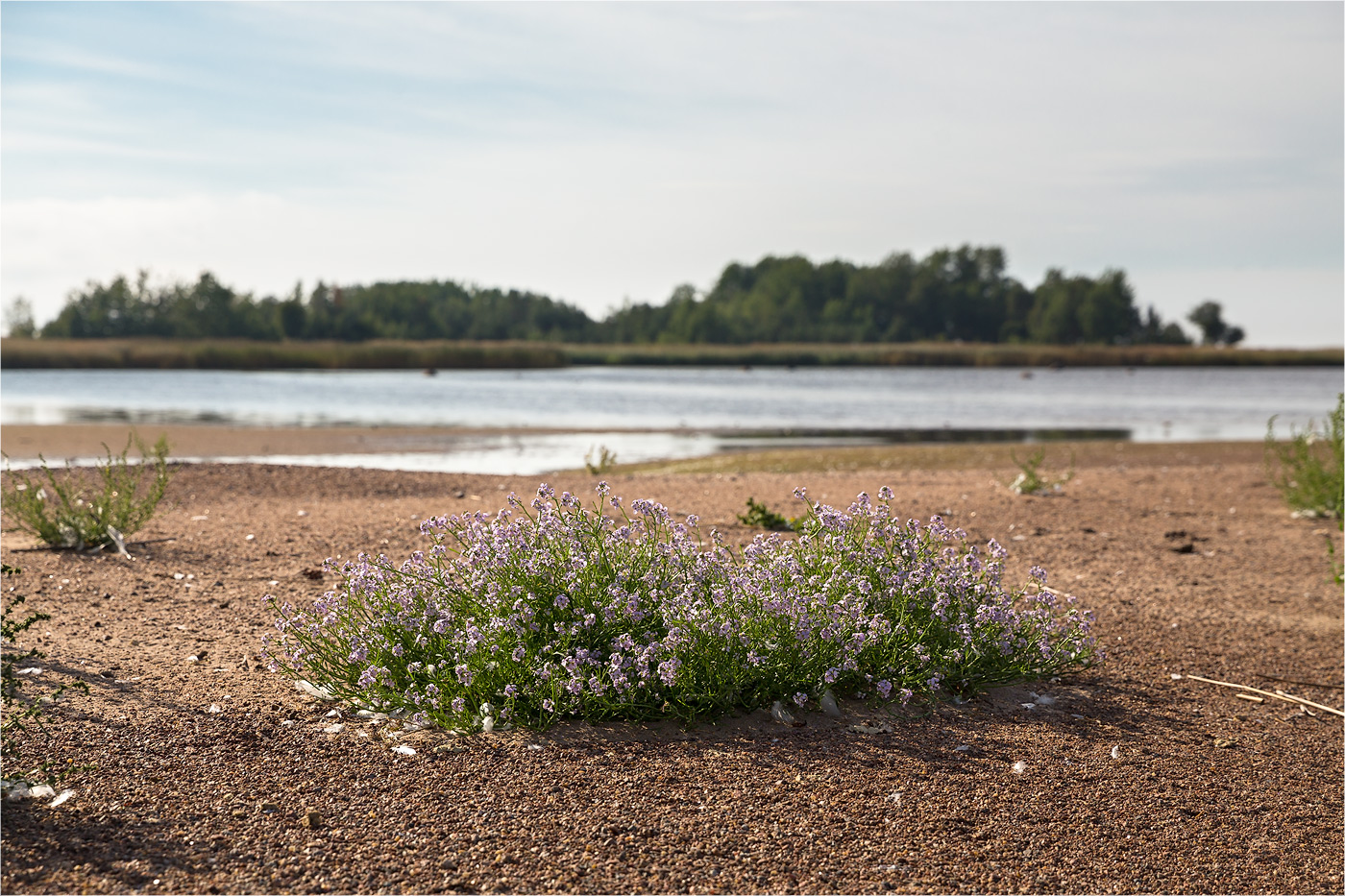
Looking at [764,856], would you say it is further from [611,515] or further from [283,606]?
[611,515]

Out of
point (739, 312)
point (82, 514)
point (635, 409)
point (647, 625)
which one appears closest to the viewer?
point (647, 625)

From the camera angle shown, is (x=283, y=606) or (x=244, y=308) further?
(x=244, y=308)

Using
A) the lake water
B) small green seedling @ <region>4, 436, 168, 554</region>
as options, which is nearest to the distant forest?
the lake water

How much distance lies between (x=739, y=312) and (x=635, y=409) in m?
96.9

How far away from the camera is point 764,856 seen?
3371 millimetres

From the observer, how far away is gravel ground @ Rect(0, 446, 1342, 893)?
3.26 meters

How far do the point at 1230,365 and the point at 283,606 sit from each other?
10265 cm

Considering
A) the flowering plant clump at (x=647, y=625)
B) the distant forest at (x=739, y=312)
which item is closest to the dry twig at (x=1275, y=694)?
the flowering plant clump at (x=647, y=625)

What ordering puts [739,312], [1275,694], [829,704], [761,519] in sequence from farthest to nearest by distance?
[739,312] → [761,519] → [1275,694] → [829,704]

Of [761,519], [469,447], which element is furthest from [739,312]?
[761,519]

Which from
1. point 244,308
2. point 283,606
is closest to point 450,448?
point 283,606

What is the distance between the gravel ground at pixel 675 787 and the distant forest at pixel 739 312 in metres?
89.5

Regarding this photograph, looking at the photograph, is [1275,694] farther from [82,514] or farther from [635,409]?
[635,409]

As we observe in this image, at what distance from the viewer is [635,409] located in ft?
108
